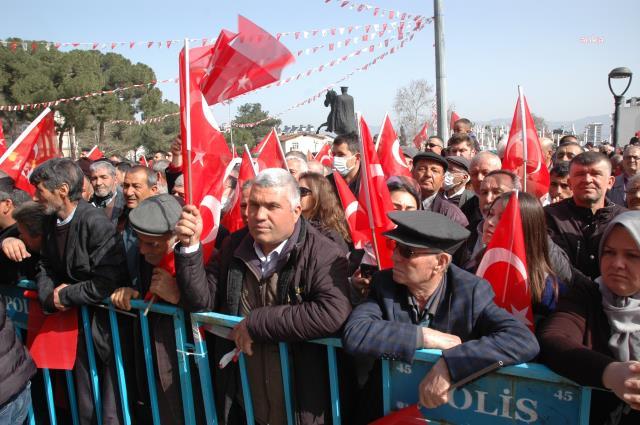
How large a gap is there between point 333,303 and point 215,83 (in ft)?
4.71

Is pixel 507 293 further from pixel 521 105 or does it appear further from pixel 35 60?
pixel 35 60

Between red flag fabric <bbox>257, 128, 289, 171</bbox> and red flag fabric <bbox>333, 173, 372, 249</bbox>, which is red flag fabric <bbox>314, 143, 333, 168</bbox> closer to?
red flag fabric <bbox>257, 128, 289, 171</bbox>

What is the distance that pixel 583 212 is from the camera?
3.84m

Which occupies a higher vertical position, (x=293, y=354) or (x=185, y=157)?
(x=185, y=157)

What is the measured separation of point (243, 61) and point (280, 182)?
2.33 feet

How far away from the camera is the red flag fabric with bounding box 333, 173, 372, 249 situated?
360 centimetres

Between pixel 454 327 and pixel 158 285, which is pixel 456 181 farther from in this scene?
pixel 158 285

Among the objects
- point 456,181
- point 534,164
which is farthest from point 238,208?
point 534,164

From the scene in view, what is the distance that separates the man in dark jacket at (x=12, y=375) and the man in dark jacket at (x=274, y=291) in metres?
1.00

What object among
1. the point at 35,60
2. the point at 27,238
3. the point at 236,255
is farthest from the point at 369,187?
the point at 35,60

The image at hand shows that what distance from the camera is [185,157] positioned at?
271 centimetres

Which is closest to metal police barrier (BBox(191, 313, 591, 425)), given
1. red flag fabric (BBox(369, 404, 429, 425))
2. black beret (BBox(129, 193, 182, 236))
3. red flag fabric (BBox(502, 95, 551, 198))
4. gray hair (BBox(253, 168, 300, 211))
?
red flag fabric (BBox(369, 404, 429, 425))

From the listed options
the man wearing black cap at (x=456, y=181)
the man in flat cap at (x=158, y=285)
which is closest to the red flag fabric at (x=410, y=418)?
the man in flat cap at (x=158, y=285)

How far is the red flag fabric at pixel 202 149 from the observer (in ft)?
9.01
